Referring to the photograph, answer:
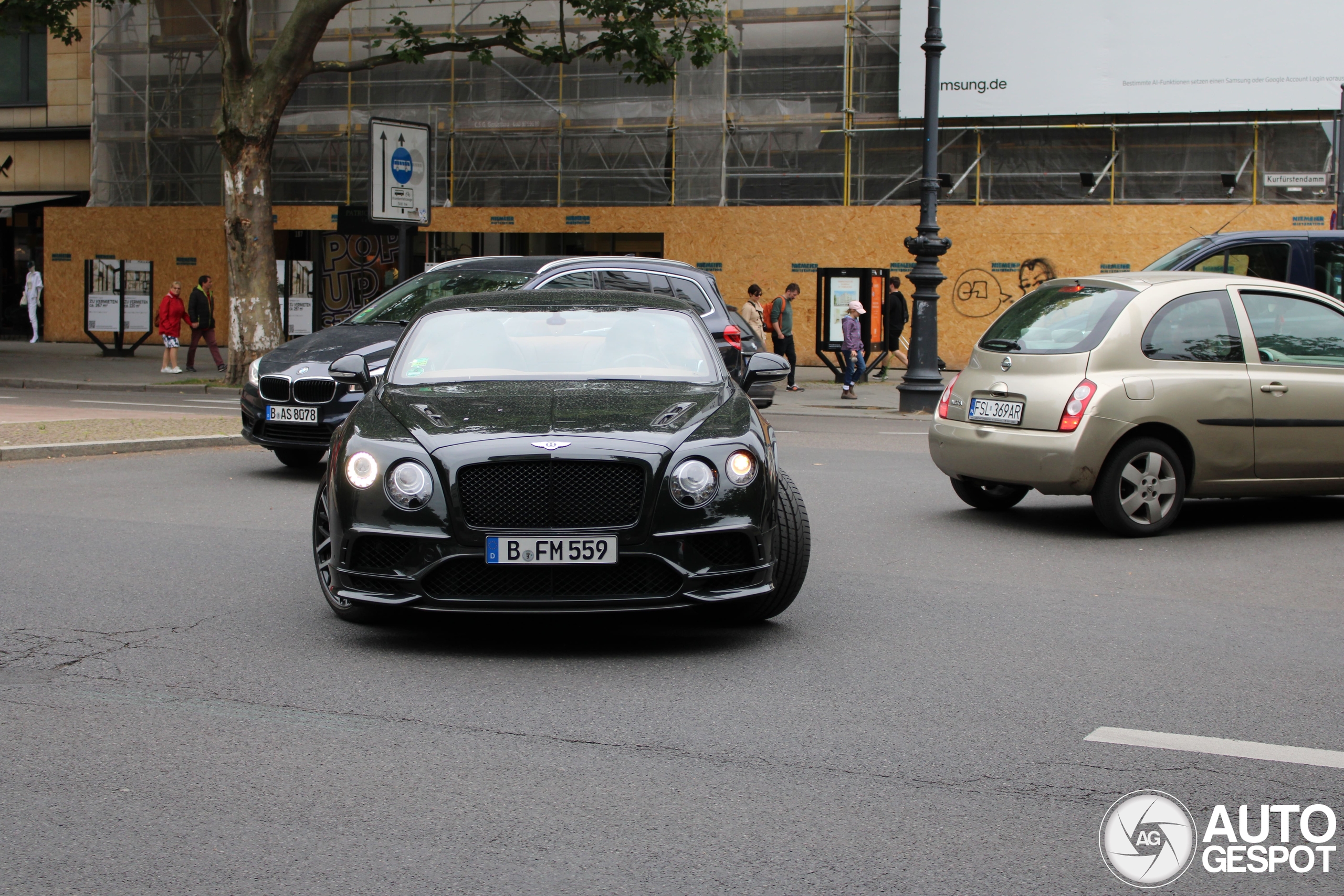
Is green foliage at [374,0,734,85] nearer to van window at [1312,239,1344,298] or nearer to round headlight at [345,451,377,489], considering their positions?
van window at [1312,239,1344,298]

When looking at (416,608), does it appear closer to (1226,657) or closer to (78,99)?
(1226,657)

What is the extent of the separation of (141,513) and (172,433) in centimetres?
484

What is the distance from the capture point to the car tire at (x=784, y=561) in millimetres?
6148

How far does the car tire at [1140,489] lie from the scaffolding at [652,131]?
20.5m

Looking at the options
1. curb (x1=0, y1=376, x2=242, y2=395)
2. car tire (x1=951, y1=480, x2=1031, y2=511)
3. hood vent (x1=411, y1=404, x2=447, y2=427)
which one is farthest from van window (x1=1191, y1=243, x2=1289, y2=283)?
curb (x1=0, y1=376, x2=242, y2=395)

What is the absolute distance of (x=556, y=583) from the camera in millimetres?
5625

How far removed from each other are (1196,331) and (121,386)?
18.6 meters

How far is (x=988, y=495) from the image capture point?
33.5 ft

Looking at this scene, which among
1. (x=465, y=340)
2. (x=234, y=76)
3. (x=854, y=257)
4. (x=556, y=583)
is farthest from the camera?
(x=854, y=257)

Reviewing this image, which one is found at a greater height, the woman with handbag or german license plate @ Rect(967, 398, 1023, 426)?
the woman with handbag

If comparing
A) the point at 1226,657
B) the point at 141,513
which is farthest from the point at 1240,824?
the point at 141,513

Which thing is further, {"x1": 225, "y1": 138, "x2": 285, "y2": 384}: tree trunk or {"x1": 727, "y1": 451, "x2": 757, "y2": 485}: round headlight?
{"x1": 225, "y1": 138, "x2": 285, "y2": 384}: tree trunk

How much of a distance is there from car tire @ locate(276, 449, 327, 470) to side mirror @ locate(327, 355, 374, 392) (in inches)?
164

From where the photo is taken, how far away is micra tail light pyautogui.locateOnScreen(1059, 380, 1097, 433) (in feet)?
29.0
